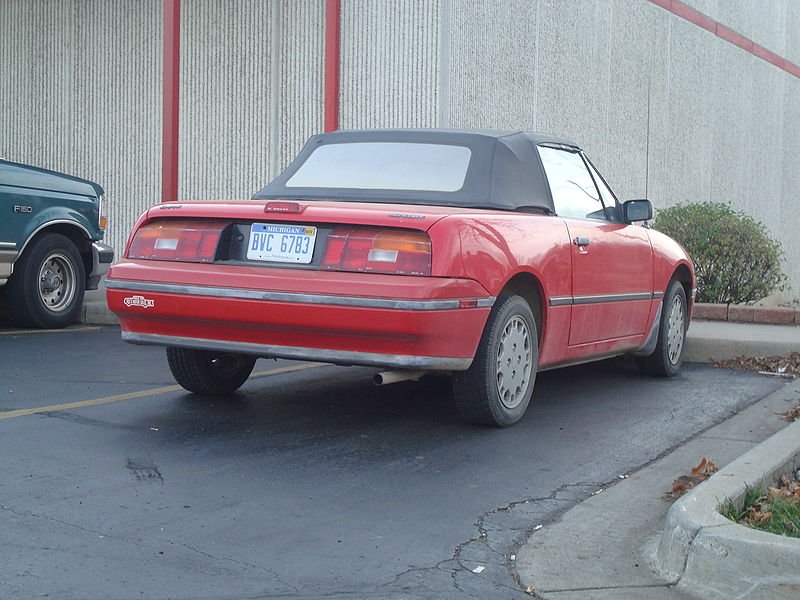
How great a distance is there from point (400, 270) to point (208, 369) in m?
1.67

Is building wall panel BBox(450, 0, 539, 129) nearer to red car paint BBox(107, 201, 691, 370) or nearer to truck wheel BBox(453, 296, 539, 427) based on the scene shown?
red car paint BBox(107, 201, 691, 370)

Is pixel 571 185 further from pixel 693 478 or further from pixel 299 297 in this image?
pixel 693 478

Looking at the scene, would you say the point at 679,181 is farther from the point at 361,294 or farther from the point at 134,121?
the point at 361,294

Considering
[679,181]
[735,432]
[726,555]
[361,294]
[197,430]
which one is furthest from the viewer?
[679,181]

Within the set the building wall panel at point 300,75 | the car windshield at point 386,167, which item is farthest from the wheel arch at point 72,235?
the car windshield at point 386,167

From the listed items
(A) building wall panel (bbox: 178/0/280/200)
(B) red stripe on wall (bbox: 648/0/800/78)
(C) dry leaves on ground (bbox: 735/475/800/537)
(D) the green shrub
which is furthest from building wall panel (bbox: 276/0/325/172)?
(C) dry leaves on ground (bbox: 735/475/800/537)

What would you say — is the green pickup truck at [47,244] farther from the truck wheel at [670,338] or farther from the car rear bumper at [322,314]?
the truck wheel at [670,338]

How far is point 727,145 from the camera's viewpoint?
68.3ft

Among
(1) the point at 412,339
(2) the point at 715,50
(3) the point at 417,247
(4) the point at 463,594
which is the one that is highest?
(2) the point at 715,50

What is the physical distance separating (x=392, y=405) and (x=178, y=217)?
1.64 metres

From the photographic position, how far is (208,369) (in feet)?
20.8

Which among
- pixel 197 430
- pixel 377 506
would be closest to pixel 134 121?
pixel 197 430

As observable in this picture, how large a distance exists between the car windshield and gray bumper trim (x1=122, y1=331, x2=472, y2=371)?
123cm

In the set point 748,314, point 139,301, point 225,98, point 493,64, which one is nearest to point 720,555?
point 139,301
